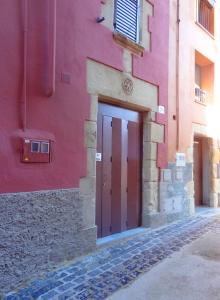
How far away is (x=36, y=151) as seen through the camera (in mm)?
3383

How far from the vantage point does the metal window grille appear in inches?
190

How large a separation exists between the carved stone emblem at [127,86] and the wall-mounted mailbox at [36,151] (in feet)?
6.30

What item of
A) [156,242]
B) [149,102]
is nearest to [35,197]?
[156,242]

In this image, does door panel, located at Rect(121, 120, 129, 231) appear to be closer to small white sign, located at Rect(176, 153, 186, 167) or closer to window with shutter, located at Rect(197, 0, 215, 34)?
small white sign, located at Rect(176, 153, 186, 167)

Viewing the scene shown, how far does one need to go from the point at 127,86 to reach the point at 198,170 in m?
4.59

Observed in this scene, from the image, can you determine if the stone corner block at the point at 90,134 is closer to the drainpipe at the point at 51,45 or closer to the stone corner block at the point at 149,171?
the drainpipe at the point at 51,45

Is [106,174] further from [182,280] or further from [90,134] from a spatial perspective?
[182,280]

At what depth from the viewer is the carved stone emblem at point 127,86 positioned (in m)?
4.91

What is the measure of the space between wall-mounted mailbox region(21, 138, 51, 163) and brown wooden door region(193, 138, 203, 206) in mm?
5853

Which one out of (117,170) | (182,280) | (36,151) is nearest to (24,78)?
(36,151)

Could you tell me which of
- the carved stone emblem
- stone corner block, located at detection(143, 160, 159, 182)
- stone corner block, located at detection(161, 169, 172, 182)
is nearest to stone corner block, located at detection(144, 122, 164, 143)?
stone corner block, located at detection(143, 160, 159, 182)

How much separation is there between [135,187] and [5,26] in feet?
11.4

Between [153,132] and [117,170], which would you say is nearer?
[117,170]

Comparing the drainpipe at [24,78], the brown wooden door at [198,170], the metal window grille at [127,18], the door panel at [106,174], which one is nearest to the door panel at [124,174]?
the door panel at [106,174]
